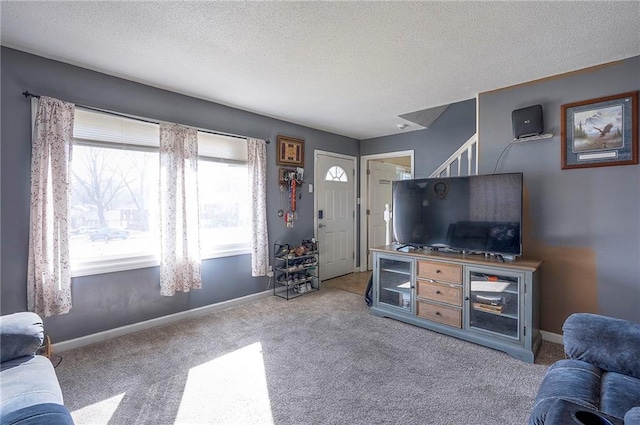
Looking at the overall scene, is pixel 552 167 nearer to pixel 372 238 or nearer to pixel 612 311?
pixel 612 311

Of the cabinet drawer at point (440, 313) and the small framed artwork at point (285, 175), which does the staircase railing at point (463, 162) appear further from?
the small framed artwork at point (285, 175)

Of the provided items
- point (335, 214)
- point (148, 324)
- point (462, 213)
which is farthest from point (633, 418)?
point (335, 214)

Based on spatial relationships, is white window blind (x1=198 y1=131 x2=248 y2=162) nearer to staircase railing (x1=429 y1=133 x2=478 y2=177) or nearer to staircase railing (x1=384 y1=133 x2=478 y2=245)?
staircase railing (x1=384 y1=133 x2=478 y2=245)

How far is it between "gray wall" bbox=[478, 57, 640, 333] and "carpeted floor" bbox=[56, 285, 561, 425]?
24.7 inches

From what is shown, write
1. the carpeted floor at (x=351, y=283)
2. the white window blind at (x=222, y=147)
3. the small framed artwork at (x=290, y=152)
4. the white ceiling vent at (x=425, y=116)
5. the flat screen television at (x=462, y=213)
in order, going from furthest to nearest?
the carpeted floor at (x=351, y=283) < the small framed artwork at (x=290, y=152) < the white ceiling vent at (x=425, y=116) < the white window blind at (x=222, y=147) < the flat screen television at (x=462, y=213)

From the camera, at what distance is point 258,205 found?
3.70m

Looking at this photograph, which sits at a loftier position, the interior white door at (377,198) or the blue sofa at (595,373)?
the interior white door at (377,198)

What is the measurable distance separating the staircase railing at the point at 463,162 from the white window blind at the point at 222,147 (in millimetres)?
2518

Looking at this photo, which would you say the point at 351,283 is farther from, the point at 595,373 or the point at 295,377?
the point at 595,373

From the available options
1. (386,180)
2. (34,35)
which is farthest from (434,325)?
(34,35)

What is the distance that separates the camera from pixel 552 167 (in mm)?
2691

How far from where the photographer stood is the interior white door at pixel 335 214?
4656 millimetres

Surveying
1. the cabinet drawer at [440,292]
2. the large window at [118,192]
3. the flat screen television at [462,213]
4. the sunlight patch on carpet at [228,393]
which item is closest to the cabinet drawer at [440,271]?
the cabinet drawer at [440,292]

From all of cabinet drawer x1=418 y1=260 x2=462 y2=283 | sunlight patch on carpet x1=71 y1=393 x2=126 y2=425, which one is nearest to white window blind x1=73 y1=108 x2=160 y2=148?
sunlight patch on carpet x1=71 y1=393 x2=126 y2=425
